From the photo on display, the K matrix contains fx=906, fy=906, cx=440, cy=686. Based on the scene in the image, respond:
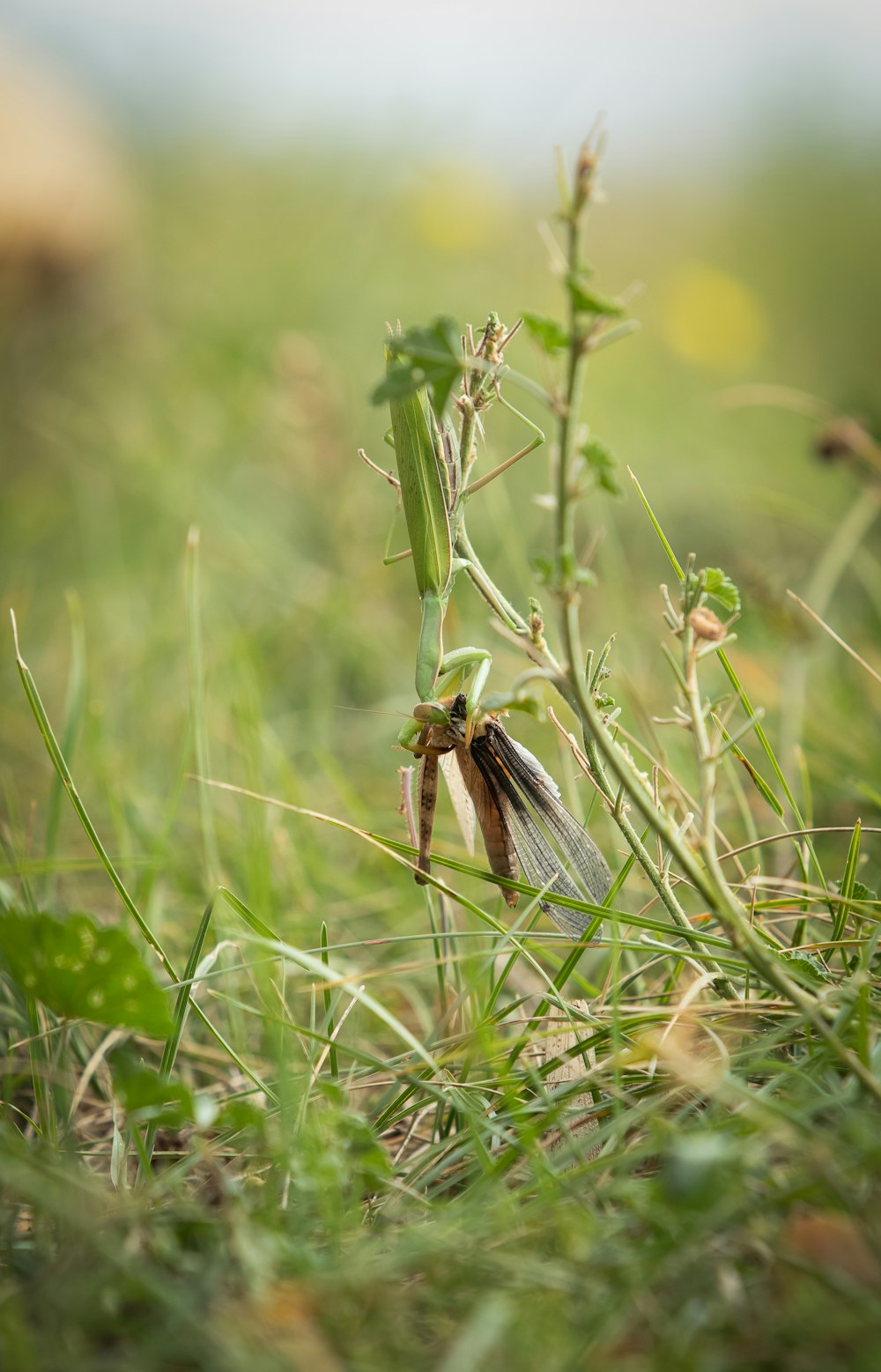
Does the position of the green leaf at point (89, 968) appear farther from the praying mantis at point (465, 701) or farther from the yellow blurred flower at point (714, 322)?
the yellow blurred flower at point (714, 322)

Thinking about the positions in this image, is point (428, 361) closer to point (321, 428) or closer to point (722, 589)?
point (722, 589)

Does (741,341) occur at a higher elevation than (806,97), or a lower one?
lower

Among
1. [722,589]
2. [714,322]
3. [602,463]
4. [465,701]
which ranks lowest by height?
[465,701]

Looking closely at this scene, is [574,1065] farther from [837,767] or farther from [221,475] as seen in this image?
[221,475]

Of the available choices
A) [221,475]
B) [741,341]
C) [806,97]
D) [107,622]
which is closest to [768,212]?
[806,97]

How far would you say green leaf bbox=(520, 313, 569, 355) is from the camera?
0.75 m

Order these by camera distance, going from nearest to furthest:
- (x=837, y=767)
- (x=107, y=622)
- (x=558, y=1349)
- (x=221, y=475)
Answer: (x=558, y=1349)
(x=837, y=767)
(x=107, y=622)
(x=221, y=475)

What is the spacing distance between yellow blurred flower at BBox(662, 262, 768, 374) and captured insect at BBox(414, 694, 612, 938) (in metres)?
4.60

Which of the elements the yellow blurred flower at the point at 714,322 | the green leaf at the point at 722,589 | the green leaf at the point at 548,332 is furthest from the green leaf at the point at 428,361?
the yellow blurred flower at the point at 714,322

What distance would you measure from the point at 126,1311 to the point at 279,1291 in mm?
171

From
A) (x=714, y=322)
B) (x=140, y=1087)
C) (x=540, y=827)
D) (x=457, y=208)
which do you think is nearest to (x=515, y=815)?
(x=540, y=827)

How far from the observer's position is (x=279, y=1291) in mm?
683

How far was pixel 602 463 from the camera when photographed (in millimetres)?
776

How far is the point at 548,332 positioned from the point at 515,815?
53 cm
